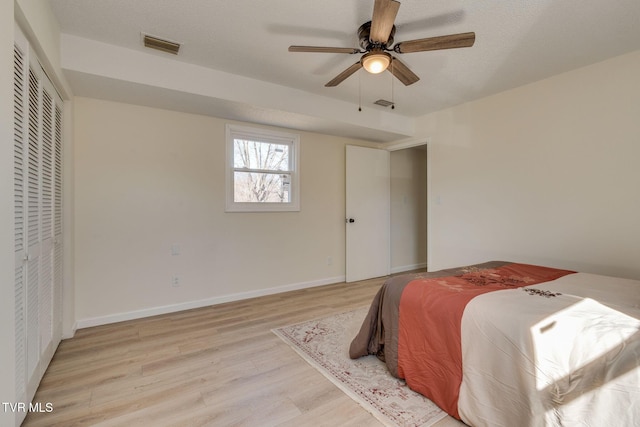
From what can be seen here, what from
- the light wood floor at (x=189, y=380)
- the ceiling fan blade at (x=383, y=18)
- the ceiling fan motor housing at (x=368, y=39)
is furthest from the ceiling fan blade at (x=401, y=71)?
the light wood floor at (x=189, y=380)

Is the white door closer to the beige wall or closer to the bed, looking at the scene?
the bed

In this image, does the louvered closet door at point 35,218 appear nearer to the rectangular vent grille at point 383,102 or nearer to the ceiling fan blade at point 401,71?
the ceiling fan blade at point 401,71

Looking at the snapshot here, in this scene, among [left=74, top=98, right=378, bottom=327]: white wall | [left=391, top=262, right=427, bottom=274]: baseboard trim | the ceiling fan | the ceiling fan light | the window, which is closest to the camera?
the ceiling fan

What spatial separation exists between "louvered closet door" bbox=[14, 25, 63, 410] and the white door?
3.35 metres

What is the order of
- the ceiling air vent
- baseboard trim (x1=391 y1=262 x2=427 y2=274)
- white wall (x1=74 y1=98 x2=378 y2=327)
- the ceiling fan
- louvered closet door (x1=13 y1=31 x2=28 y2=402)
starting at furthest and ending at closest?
baseboard trim (x1=391 y1=262 x2=427 y2=274)
white wall (x1=74 y1=98 x2=378 y2=327)
the ceiling air vent
the ceiling fan
louvered closet door (x1=13 y1=31 x2=28 y2=402)

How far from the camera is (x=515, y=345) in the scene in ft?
4.47

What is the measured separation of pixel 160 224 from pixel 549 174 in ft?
13.6

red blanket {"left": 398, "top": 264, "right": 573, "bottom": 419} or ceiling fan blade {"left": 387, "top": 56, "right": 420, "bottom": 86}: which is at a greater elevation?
ceiling fan blade {"left": 387, "top": 56, "right": 420, "bottom": 86}

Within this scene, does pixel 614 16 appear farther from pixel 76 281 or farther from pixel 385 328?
pixel 76 281

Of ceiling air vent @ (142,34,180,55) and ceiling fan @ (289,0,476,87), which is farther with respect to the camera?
ceiling air vent @ (142,34,180,55)

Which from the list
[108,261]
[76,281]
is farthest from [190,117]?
[76,281]

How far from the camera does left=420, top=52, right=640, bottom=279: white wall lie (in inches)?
98.5

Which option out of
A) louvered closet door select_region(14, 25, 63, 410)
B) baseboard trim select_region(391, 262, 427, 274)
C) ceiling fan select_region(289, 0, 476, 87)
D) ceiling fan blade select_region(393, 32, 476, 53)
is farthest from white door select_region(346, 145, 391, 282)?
louvered closet door select_region(14, 25, 63, 410)

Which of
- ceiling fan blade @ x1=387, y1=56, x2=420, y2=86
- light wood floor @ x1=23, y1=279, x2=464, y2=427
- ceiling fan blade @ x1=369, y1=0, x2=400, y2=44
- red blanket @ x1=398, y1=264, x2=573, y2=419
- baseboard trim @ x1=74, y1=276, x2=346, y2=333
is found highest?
ceiling fan blade @ x1=369, y1=0, x2=400, y2=44
